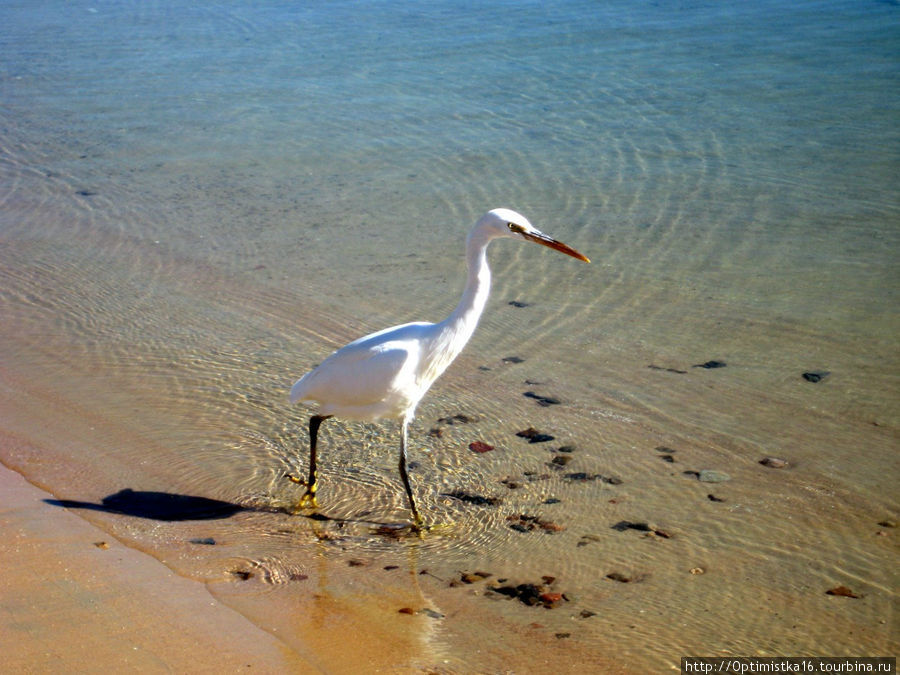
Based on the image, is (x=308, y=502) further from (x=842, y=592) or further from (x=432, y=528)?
(x=842, y=592)

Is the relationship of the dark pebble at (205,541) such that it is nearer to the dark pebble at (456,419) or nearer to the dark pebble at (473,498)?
the dark pebble at (473,498)

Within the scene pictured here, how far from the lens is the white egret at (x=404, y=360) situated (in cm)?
411

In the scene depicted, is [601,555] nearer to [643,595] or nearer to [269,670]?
[643,595]

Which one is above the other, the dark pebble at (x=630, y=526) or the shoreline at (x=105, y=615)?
the shoreline at (x=105, y=615)

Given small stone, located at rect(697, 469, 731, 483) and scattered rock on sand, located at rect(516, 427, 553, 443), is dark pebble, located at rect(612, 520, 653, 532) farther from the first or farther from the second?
scattered rock on sand, located at rect(516, 427, 553, 443)

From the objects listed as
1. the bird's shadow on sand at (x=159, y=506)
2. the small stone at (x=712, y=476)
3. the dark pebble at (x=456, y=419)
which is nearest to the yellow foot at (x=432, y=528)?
the bird's shadow on sand at (x=159, y=506)


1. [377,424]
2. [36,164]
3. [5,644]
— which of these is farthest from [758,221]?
[36,164]

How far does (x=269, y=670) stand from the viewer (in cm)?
298

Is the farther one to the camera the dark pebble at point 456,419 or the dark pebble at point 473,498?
the dark pebble at point 456,419

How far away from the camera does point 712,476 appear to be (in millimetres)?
4539

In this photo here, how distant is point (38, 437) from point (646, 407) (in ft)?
10.6

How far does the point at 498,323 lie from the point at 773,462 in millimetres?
2212

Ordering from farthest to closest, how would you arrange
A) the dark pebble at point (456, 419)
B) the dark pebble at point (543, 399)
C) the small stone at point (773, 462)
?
the dark pebble at point (543, 399), the dark pebble at point (456, 419), the small stone at point (773, 462)

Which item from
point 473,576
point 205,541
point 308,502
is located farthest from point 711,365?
point 205,541
